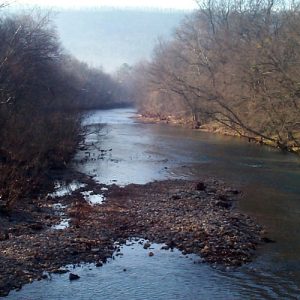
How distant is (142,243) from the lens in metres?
13.8

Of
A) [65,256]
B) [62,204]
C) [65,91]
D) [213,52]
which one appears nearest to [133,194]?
[62,204]

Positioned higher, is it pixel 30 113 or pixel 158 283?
pixel 30 113

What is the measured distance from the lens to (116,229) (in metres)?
15.0

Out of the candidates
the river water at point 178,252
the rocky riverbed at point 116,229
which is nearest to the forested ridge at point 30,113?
the rocky riverbed at point 116,229

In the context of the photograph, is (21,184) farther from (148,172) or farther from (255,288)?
(255,288)

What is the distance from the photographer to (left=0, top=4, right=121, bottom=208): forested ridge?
66.7 ft

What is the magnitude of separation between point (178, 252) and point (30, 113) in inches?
636

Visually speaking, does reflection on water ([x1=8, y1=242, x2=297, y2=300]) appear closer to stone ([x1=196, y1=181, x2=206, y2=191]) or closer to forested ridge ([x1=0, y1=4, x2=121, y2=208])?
forested ridge ([x1=0, y1=4, x2=121, y2=208])

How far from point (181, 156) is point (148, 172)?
5.13m

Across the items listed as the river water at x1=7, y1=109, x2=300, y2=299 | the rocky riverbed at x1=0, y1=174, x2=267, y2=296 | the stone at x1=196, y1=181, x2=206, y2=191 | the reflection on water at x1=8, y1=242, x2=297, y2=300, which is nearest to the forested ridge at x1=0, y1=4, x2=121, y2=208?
the rocky riverbed at x1=0, y1=174, x2=267, y2=296

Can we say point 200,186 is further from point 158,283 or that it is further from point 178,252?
point 158,283

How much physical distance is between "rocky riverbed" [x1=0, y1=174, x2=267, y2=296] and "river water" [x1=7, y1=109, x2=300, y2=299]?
502mm

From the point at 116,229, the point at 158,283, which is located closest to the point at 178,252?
the point at 158,283

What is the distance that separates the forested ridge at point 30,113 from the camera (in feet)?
66.7
